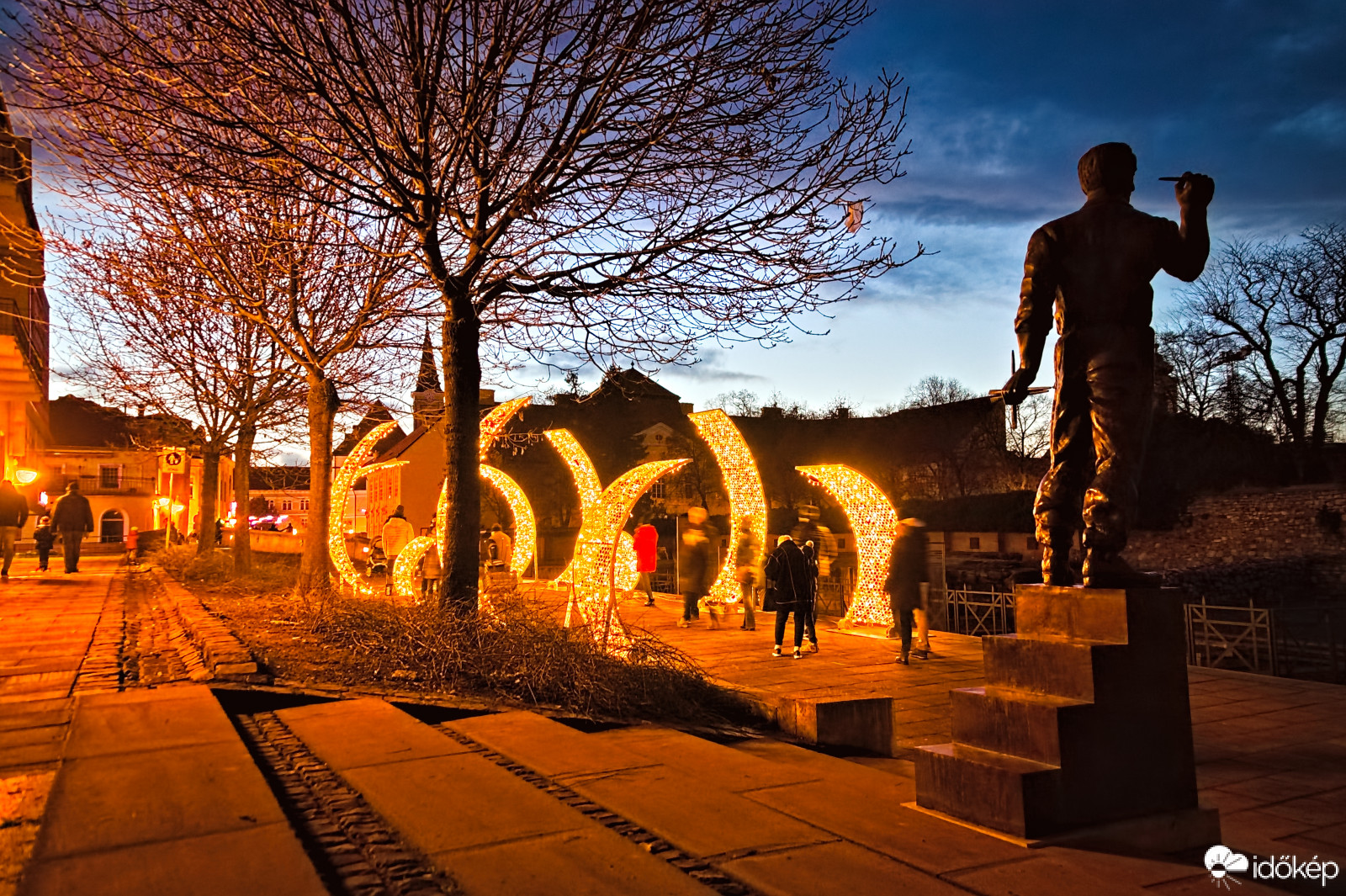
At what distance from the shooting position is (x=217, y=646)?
26.3ft

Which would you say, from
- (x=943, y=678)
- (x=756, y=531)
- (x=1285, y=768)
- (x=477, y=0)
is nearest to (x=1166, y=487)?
(x=756, y=531)

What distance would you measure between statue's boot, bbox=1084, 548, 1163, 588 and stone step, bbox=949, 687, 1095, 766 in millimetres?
604

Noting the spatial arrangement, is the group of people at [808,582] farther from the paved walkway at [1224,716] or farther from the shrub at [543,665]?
the shrub at [543,665]

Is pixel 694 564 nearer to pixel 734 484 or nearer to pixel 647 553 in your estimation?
pixel 734 484

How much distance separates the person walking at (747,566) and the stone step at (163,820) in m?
11.2

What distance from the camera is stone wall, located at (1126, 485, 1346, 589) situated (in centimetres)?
2783

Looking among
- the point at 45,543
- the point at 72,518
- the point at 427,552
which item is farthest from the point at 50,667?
the point at 45,543

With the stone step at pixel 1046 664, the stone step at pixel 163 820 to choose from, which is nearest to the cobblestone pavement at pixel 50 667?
the stone step at pixel 163 820

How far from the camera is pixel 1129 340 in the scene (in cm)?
477

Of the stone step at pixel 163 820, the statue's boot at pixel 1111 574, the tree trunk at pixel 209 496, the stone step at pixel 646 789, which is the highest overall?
the tree trunk at pixel 209 496

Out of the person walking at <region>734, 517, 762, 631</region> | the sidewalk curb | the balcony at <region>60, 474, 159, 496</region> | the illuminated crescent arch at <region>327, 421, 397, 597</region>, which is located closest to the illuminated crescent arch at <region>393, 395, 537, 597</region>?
the illuminated crescent arch at <region>327, 421, 397, 597</region>

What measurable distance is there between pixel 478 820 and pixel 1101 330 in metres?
3.71

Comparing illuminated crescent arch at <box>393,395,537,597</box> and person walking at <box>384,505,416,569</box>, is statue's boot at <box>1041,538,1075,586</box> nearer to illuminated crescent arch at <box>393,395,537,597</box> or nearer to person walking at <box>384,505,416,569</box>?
illuminated crescent arch at <box>393,395,537,597</box>

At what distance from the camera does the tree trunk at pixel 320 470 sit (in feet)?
49.3
